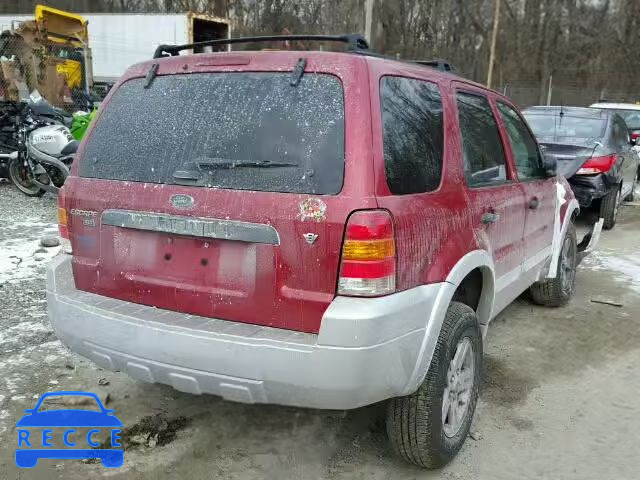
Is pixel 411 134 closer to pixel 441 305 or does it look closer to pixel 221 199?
pixel 441 305

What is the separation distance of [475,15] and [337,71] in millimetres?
43640

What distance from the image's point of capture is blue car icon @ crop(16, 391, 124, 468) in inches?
116

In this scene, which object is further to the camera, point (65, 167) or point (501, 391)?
point (65, 167)

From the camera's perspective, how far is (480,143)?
337cm

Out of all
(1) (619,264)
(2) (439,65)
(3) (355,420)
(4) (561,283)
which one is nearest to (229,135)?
(2) (439,65)

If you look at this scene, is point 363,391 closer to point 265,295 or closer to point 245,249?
point 265,295

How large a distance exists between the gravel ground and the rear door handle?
112 centimetres

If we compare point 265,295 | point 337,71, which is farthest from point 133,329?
point 337,71

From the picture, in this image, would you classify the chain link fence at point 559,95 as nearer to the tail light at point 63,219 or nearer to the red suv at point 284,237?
the red suv at point 284,237

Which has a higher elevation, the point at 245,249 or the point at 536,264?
the point at 245,249

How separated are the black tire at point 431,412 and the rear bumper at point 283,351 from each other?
0.21 meters

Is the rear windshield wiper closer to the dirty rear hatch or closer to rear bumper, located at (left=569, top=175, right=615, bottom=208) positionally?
the dirty rear hatch

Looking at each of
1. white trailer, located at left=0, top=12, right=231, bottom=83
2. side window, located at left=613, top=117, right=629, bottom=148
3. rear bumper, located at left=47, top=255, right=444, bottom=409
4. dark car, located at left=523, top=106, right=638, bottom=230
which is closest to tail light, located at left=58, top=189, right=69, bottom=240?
rear bumper, located at left=47, top=255, right=444, bottom=409

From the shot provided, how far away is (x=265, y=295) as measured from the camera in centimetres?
247
